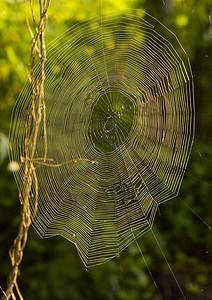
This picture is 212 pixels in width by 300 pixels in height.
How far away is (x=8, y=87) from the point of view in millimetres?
2811

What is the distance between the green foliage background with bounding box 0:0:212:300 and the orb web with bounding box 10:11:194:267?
0.48 m

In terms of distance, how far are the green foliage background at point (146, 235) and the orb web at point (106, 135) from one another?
475 millimetres

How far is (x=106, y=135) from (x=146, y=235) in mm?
1328

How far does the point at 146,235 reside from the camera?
3258 millimetres

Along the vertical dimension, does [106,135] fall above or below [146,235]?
above

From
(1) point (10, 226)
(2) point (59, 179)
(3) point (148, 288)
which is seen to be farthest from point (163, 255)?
(2) point (59, 179)

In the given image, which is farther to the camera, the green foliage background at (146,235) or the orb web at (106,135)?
the green foliage background at (146,235)

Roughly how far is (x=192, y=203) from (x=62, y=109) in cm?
204

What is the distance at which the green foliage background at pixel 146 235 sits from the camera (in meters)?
2.54

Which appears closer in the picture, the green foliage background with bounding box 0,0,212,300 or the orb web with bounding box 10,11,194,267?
the orb web with bounding box 10,11,194,267

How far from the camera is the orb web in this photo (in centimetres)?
174

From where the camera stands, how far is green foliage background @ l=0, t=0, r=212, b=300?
8.33ft

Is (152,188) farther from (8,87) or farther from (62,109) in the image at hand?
(8,87)

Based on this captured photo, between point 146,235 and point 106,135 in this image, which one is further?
point 146,235
